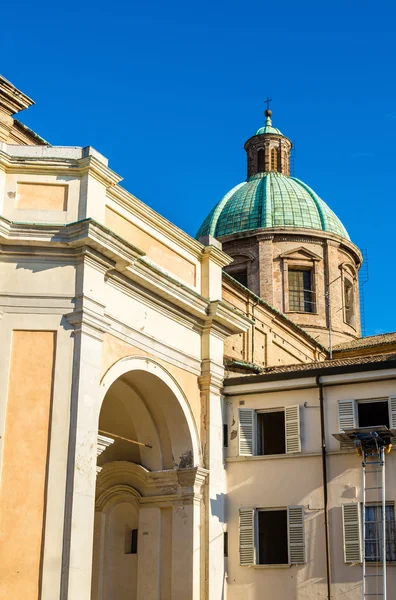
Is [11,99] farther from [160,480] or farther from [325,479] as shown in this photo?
[325,479]

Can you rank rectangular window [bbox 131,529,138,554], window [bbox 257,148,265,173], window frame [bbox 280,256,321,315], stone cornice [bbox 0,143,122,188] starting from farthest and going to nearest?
1. window [bbox 257,148,265,173]
2. window frame [bbox 280,256,321,315]
3. rectangular window [bbox 131,529,138,554]
4. stone cornice [bbox 0,143,122,188]

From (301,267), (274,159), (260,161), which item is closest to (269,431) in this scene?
(301,267)

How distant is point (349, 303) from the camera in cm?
3881

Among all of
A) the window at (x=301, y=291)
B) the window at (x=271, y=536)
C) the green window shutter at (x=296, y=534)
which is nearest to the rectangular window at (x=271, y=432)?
the window at (x=271, y=536)

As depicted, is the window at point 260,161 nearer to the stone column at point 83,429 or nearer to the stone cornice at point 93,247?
the stone cornice at point 93,247

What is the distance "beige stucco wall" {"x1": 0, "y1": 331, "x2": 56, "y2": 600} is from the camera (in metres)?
14.5

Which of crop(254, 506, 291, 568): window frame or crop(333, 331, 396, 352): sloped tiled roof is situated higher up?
crop(333, 331, 396, 352): sloped tiled roof

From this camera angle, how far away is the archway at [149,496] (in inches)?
731

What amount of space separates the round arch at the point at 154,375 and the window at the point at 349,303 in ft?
64.9

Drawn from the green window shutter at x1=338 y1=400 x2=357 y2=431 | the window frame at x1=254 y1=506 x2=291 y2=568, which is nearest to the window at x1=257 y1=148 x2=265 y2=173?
the green window shutter at x1=338 y1=400 x2=357 y2=431

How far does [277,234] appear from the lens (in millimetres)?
36938

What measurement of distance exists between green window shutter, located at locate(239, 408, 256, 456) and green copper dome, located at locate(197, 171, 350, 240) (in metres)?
17.7

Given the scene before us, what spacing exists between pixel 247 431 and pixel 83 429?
551 centimetres

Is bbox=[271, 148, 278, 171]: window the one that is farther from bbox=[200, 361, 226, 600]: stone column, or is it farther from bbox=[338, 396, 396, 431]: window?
bbox=[338, 396, 396, 431]: window
